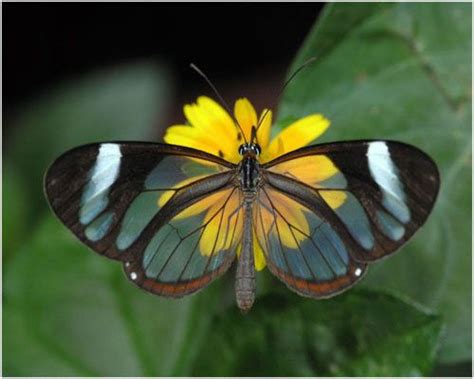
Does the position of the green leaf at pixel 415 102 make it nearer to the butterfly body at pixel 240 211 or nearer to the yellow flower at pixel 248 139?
the yellow flower at pixel 248 139

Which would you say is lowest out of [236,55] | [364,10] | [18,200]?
[18,200]

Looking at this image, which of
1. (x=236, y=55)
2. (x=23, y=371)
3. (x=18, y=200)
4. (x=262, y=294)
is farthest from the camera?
(x=236, y=55)

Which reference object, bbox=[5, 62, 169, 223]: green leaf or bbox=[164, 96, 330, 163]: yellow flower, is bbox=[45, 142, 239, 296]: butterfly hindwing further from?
bbox=[5, 62, 169, 223]: green leaf

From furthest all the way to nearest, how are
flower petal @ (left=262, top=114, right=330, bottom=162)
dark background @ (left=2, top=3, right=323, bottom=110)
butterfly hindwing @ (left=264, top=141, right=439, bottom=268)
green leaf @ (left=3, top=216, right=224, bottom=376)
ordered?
dark background @ (left=2, top=3, right=323, bottom=110) → green leaf @ (left=3, top=216, right=224, bottom=376) → flower petal @ (left=262, top=114, right=330, bottom=162) → butterfly hindwing @ (left=264, top=141, right=439, bottom=268)

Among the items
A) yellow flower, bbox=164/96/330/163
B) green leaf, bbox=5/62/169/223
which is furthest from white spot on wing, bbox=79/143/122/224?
green leaf, bbox=5/62/169/223

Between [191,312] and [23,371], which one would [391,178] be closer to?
[191,312]

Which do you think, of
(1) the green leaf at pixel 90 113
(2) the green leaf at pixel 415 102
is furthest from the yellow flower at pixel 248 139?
(1) the green leaf at pixel 90 113

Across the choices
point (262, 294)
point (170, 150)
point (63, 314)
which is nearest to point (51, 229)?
point (63, 314)
